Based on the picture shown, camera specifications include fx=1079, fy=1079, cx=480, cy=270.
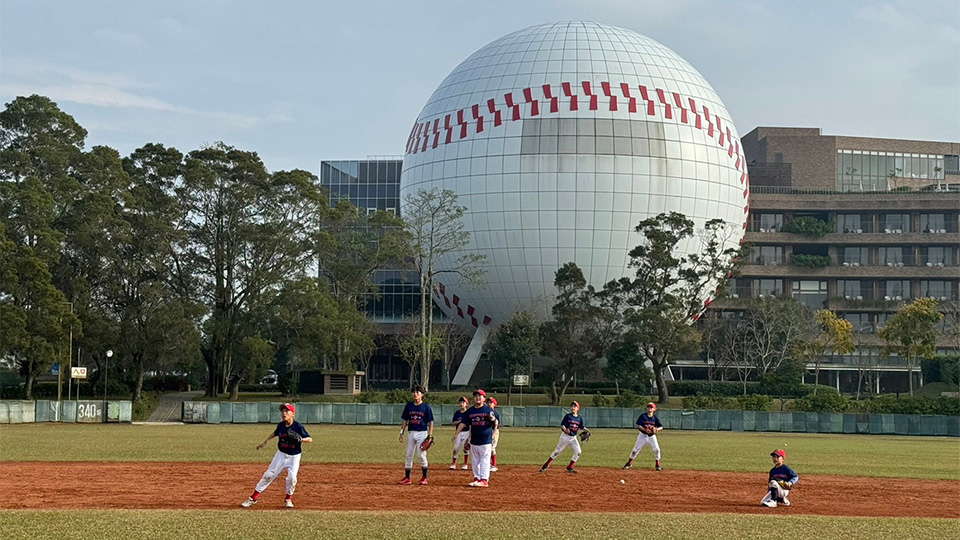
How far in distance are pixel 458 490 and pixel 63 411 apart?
3341cm

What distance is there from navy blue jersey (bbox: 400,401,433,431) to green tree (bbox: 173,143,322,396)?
135 ft

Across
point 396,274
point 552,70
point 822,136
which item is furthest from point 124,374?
point 822,136

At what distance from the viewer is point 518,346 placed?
66562 mm

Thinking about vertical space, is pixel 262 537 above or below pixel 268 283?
below

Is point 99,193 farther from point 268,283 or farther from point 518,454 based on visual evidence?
point 518,454

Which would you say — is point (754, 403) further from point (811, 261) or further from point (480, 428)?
point (811, 261)

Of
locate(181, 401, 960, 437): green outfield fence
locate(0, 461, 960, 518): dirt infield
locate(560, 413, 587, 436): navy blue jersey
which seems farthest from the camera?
locate(181, 401, 960, 437): green outfield fence

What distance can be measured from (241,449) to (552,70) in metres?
46.6

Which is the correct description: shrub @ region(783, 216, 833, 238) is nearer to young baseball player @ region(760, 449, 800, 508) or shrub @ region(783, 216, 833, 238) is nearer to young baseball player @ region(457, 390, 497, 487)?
young baseball player @ region(457, 390, 497, 487)

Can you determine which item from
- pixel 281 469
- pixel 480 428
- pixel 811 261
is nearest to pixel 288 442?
pixel 281 469

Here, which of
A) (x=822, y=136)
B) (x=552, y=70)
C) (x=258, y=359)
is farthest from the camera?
(x=822, y=136)

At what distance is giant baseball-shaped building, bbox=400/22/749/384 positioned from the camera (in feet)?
240

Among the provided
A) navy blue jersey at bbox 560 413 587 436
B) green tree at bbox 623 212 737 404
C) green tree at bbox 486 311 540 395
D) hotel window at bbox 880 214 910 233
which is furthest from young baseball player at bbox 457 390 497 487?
hotel window at bbox 880 214 910 233

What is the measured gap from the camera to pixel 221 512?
695 inches
